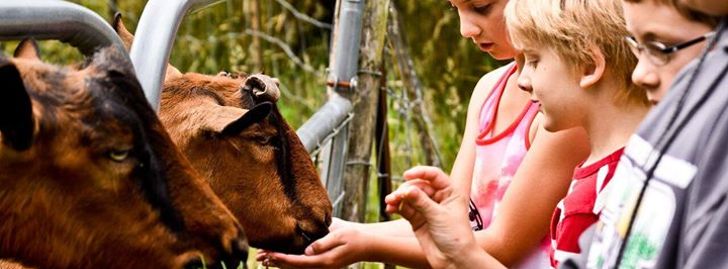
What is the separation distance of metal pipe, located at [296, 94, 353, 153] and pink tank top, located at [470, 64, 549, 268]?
640 millimetres

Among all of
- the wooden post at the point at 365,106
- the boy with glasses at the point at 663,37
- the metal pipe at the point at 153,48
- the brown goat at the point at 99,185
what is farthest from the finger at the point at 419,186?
the wooden post at the point at 365,106

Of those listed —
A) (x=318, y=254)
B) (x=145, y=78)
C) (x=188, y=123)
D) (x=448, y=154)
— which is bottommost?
(x=448, y=154)

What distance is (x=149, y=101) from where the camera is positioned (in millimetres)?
3105

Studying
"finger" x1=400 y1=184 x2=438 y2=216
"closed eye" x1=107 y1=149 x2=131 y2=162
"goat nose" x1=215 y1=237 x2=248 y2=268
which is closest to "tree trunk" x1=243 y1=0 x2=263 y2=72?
"finger" x1=400 y1=184 x2=438 y2=216

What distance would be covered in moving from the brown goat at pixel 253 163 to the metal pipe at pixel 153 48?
73 centimetres

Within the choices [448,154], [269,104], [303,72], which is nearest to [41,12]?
[269,104]

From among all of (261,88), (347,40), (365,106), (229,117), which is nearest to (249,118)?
(229,117)

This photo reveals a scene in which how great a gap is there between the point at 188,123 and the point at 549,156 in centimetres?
102

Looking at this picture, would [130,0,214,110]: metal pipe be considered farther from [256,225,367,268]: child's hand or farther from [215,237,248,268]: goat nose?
[256,225,367,268]: child's hand

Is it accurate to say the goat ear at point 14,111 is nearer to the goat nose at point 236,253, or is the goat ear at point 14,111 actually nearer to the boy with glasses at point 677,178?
the goat nose at point 236,253

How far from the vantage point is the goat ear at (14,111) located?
105 inches

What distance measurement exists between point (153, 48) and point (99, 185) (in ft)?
1.32

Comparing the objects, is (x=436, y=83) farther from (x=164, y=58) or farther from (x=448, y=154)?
(x=164, y=58)

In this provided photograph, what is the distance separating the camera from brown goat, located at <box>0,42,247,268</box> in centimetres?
286
